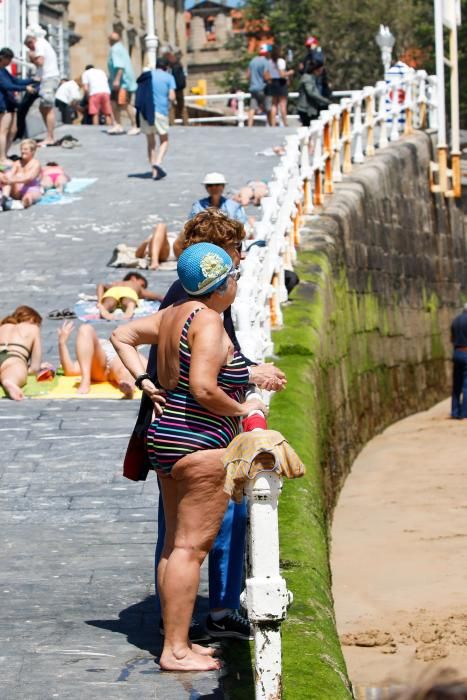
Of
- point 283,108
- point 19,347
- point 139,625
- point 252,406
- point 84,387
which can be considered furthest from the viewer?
point 283,108

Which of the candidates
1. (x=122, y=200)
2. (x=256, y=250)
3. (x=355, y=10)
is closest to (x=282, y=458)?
(x=256, y=250)

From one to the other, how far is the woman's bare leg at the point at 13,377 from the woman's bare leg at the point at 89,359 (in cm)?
42

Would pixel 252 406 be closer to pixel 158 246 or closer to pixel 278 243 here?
pixel 278 243

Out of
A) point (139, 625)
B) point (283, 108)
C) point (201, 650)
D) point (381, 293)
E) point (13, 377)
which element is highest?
point (283, 108)

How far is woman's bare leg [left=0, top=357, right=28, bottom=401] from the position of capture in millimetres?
11387

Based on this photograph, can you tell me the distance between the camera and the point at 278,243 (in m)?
14.1

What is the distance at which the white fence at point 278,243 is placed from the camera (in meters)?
5.10

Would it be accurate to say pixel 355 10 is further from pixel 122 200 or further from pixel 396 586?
pixel 396 586

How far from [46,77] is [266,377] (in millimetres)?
19703

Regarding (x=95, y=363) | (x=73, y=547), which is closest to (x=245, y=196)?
(x=95, y=363)

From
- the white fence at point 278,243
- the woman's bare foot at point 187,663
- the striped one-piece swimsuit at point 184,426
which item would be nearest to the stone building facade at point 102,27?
the white fence at point 278,243

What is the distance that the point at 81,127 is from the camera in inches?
1070

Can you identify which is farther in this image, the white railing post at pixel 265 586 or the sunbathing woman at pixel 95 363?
the sunbathing woman at pixel 95 363

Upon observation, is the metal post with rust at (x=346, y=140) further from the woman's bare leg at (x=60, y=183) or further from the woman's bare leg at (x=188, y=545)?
Result: the woman's bare leg at (x=188, y=545)
